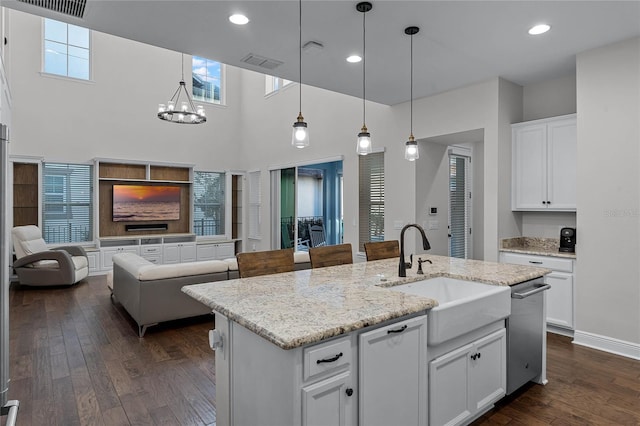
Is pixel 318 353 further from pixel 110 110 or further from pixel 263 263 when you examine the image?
pixel 110 110

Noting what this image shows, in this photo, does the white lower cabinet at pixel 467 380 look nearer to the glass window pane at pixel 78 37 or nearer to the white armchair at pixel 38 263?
the white armchair at pixel 38 263

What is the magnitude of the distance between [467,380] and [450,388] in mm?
172

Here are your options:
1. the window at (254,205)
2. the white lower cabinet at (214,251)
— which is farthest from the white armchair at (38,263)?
the window at (254,205)

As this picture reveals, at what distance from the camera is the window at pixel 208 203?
888cm

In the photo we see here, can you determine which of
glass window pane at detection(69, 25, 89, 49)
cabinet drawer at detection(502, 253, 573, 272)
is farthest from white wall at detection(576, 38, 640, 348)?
glass window pane at detection(69, 25, 89, 49)

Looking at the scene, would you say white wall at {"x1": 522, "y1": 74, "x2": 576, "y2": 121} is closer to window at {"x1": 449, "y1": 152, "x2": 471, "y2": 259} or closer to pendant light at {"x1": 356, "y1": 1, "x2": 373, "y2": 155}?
window at {"x1": 449, "y1": 152, "x2": 471, "y2": 259}

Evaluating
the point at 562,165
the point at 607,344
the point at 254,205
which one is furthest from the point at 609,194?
the point at 254,205

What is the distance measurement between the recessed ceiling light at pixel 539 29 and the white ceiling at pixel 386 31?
0.06m

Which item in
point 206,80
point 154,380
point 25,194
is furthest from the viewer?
point 206,80

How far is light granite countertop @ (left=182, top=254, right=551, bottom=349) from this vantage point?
1561 mm

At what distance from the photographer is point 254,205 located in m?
8.99

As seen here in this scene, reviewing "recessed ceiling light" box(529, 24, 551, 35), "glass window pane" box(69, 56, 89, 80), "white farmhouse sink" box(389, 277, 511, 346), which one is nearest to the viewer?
"white farmhouse sink" box(389, 277, 511, 346)

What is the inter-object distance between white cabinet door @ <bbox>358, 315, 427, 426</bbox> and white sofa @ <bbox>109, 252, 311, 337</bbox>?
2850 millimetres

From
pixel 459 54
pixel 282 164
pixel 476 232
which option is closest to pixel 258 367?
pixel 459 54
